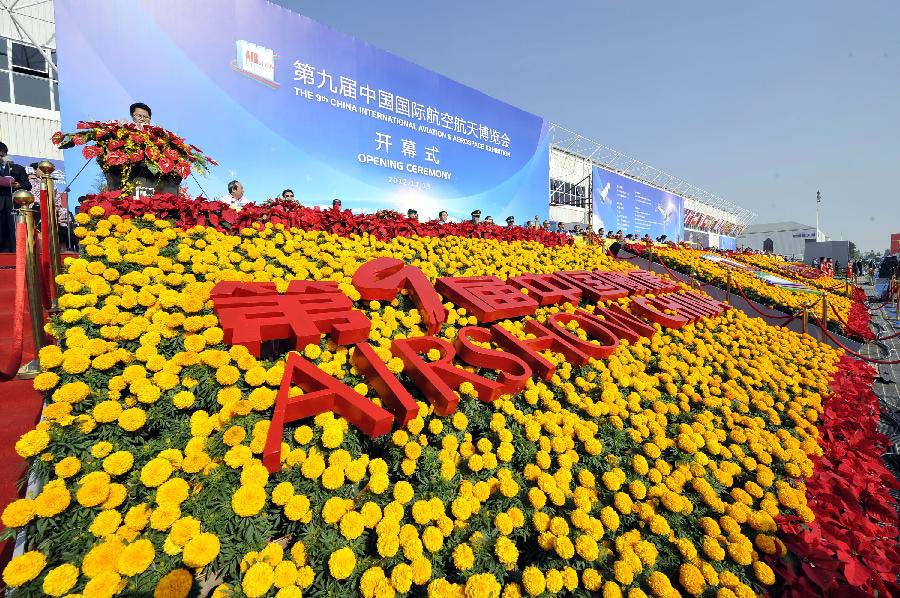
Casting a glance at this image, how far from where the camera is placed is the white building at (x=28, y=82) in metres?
13.2

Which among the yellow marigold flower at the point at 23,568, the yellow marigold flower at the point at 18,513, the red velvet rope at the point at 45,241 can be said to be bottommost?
the yellow marigold flower at the point at 23,568

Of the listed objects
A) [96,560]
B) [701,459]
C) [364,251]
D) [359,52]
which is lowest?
[701,459]

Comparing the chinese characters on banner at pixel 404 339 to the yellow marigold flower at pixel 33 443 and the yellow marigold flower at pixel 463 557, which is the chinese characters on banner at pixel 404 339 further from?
the yellow marigold flower at pixel 33 443

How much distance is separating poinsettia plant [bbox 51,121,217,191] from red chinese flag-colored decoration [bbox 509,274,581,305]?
3.95 metres

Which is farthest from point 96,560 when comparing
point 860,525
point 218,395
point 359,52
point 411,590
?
point 359,52

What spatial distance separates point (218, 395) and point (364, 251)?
270 cm

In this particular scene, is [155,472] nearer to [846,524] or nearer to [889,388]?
[846,524]

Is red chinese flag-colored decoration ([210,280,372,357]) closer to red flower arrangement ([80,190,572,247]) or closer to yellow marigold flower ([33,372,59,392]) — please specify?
yellow marigold flower ([33,372,59,392])

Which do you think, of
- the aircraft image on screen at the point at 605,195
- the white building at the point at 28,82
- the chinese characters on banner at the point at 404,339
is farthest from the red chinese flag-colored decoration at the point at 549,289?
the aircraft image on screen at the point at 605,195

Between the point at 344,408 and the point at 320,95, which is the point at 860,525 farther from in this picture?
the point at 320,95

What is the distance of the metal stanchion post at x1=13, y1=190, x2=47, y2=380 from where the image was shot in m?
2.66

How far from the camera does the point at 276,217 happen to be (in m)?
4.29

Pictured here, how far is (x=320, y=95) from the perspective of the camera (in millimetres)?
10305

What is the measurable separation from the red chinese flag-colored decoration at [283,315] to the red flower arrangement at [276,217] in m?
1.40
